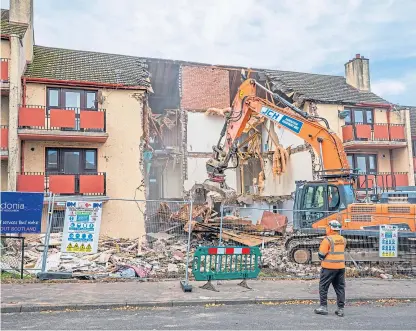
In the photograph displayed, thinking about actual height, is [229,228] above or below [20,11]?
below

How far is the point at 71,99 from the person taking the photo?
19.6m

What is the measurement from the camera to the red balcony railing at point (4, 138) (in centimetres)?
1747

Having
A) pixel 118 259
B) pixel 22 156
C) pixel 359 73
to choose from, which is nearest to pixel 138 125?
pixel 22 156

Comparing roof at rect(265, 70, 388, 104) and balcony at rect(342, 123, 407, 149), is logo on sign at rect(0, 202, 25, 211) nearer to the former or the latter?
roof at rect(265, 70, 388, 104)

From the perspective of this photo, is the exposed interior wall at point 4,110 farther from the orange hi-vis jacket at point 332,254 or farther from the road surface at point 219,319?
the orange hi-vis jacket at point 332,254

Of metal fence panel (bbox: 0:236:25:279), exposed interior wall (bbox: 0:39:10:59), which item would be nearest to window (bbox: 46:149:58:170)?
exposed interior wall (bbox: 0:39:10:59)

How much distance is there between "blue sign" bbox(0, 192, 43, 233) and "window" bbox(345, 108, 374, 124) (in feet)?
63.2

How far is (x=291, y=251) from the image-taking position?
13727 millimetres

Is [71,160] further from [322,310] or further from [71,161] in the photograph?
[322,310]

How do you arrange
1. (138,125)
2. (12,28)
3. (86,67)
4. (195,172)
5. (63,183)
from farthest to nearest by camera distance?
(195,172) → (86,67) → (138,125) → (12,28) → (63,183)

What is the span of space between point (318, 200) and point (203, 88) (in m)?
15.5

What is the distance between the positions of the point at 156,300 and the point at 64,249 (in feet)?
9.89

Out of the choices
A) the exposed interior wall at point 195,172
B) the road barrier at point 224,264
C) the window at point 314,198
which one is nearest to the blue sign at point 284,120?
the window at point 314,198

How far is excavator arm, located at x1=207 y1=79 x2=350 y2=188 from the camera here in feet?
44.1
